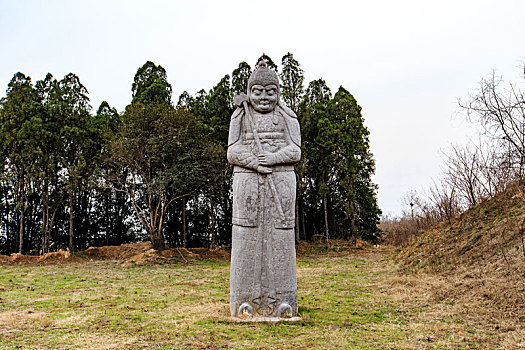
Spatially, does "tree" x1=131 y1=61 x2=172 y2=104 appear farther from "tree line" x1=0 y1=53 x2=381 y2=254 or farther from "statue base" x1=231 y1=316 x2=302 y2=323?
"statue base" x1=231 y1=316 x2=302 y2=323

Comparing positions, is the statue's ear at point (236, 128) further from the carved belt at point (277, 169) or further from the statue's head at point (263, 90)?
the carved belt at point (277, 169)

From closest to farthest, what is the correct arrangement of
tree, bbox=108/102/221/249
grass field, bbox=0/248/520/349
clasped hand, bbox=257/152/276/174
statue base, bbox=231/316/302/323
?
grass field, bbox=0/248/520/349
statue base, bbox=231/316/302/323
clasped hand, bbox=257/152/276/174
tree, bbox=108/102/221/249

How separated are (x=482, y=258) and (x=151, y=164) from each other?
44.3 feet

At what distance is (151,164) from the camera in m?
19.1

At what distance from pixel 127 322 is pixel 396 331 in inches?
154

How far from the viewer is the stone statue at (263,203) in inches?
272

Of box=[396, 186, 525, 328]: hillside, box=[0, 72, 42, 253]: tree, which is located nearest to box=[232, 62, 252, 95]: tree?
box=[0, 72, 42, 253]: tree

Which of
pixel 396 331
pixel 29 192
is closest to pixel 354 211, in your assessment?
pixel 29 192

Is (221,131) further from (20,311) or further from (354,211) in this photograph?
(20,311)

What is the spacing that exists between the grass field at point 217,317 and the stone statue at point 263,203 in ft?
1.55

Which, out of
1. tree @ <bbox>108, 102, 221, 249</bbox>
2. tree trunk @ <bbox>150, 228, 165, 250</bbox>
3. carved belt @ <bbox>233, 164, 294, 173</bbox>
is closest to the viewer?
carved belt @ <bbox>233, 164, 294, 173</bbox>

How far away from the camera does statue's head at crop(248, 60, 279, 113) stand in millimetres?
7387

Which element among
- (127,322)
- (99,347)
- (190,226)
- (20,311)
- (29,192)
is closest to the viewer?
(99,347)

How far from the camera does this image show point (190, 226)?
23.6 meters
